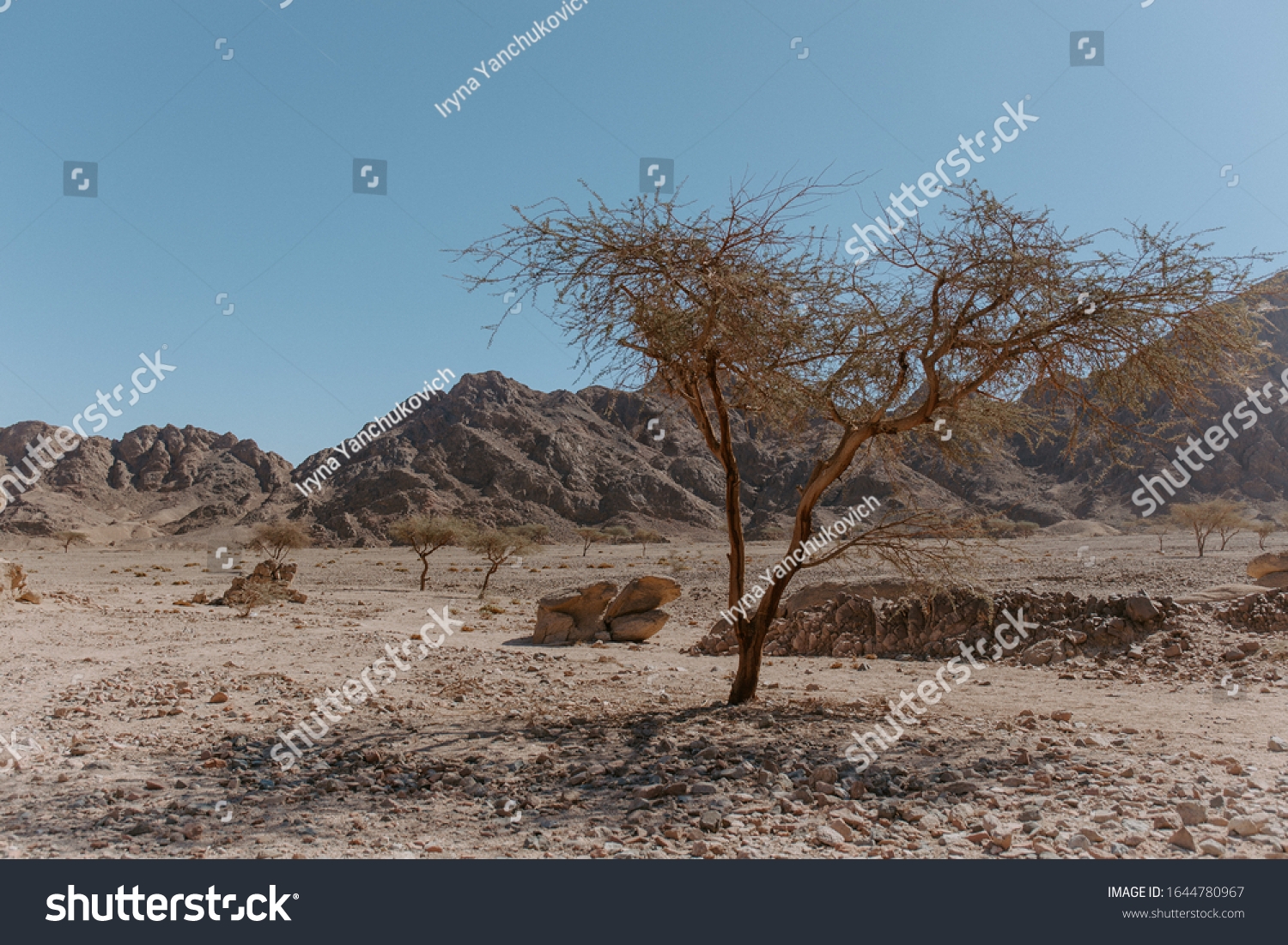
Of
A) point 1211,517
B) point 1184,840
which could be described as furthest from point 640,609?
point 1211,517

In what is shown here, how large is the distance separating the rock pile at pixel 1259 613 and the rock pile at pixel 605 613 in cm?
994

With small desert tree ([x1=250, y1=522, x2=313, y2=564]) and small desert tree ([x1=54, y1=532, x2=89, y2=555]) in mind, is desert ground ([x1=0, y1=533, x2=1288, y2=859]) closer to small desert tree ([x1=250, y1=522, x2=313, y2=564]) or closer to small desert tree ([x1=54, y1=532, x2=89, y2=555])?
small desert tree ([x1=250, y1=522, x2=313, y2=564])

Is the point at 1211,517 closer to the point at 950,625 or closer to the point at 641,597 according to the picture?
the point at 950,625

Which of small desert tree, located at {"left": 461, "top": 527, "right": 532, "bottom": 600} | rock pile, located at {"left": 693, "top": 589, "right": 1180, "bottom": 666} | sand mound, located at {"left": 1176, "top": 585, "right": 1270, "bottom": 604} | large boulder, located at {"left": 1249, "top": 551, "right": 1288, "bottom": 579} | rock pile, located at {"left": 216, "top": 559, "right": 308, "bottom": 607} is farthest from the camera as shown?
small desert tree, located at {"left": 461, "top": 527, "right": 532, "bottom": 600}

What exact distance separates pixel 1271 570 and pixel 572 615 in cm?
1437

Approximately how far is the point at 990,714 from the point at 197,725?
7.90 m

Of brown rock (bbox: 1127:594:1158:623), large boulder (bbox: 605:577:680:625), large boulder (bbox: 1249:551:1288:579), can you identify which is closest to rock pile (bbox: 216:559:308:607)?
large boulder (bbox: 605:577:680:625)

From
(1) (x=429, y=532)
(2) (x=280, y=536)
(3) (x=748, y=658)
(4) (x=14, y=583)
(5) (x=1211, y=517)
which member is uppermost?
(5) (x=1211, y=517)

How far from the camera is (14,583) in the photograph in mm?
17031

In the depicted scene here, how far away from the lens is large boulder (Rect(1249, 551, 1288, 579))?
599 inches

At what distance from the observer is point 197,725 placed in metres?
7.30

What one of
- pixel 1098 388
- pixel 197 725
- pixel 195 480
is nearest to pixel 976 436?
pixel 1098 388

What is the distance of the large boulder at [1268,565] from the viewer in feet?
50.0

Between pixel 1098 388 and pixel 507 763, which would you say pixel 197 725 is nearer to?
pixel 507 763
